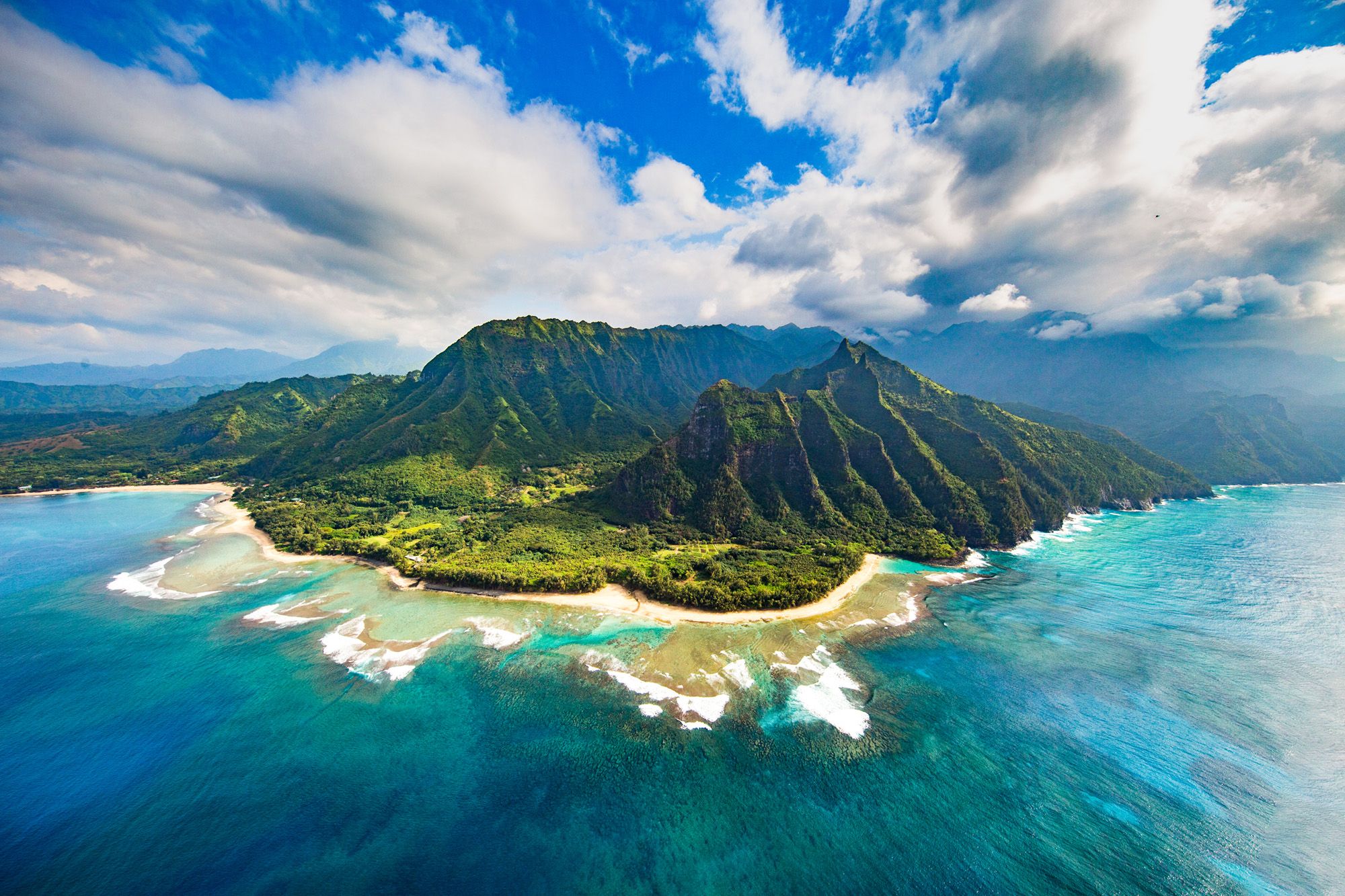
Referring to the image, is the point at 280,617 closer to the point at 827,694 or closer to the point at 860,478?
the point at 827,694

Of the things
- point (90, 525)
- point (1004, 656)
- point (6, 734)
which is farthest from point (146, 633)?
point (1004, 656)


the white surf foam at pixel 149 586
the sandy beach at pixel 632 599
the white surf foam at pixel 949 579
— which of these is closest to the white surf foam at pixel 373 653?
the sandy beach at pixel 632 599

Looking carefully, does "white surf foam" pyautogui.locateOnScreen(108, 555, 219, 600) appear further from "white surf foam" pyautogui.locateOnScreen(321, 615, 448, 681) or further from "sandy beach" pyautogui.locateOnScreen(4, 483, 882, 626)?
"white surf foam" pyautogui.locateOnScreen(321, 615, 448, 681)

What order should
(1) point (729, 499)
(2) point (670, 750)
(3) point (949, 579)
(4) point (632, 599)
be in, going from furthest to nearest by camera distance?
(1) point (729, 499) < (3) point (949, 579) < (4) point (632, 599) < (2) point (670, 750)

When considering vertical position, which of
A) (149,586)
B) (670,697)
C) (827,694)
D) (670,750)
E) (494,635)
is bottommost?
(670,750)

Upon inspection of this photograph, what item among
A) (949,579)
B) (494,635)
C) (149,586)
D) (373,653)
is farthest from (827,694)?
(149,586)

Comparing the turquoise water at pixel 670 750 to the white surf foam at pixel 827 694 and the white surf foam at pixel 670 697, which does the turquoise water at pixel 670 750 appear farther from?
the white surf foam at pixel 670 697

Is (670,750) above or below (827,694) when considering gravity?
below

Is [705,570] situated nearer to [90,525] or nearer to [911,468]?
[911,468]
